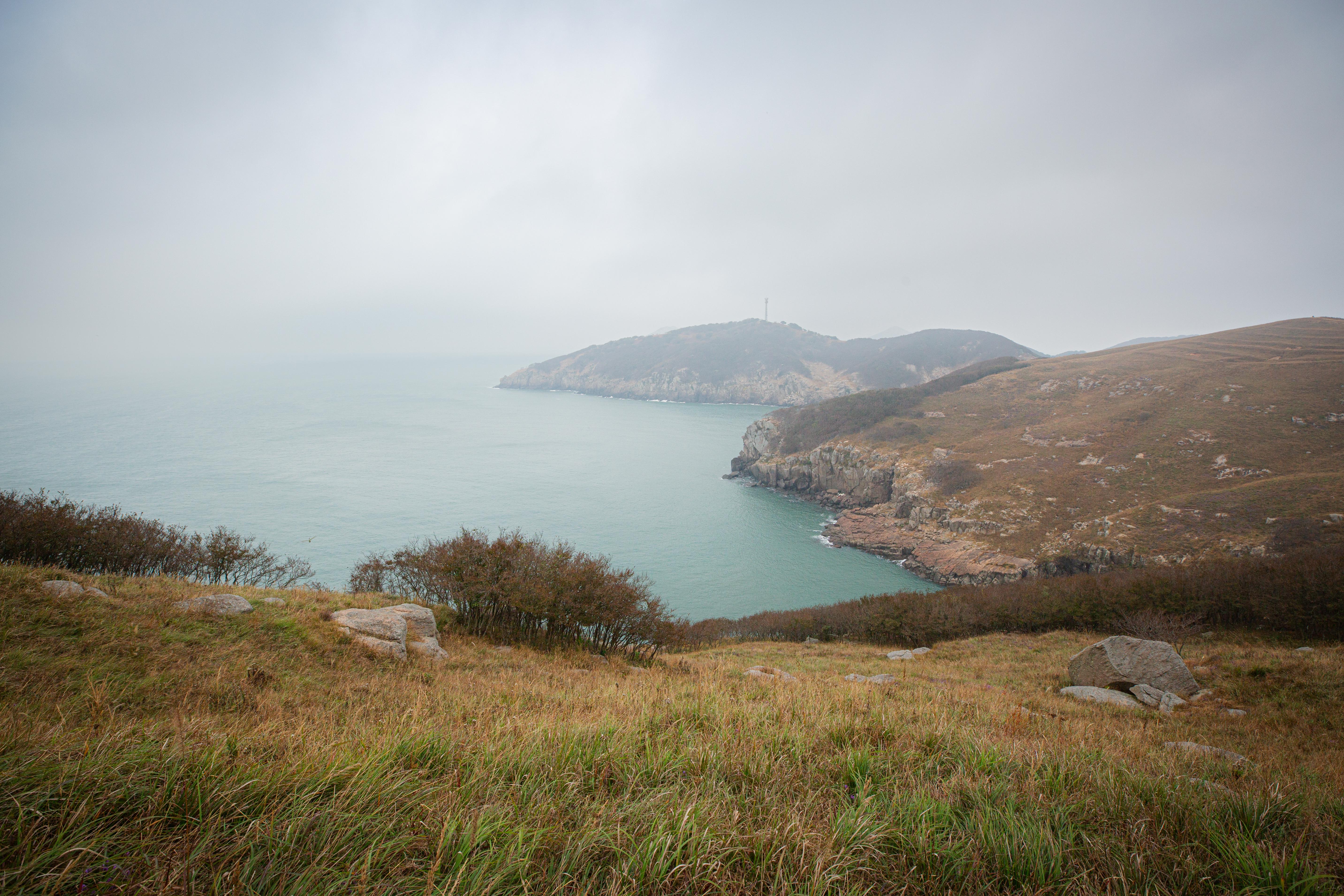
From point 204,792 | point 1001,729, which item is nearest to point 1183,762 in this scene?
point 1001,729

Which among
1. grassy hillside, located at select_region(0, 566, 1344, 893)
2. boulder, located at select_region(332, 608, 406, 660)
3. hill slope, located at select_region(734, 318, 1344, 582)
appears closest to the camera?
grassy hillside, located at select_region(0, 566, 1344, 893)

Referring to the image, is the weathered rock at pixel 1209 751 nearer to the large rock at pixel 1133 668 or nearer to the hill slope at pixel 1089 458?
the large rock at pixel 1133 668

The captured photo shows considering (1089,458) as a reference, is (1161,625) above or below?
below

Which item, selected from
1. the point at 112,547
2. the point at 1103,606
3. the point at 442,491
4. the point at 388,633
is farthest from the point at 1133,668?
the point at 442,491

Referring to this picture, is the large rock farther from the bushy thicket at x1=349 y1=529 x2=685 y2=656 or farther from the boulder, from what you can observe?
the boulder

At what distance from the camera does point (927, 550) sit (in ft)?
221

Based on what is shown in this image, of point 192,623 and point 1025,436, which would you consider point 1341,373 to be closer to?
point 1025,436

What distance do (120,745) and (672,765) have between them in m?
3.92

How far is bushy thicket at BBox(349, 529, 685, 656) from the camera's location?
19.1 metres

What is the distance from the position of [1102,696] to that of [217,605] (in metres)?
22.5

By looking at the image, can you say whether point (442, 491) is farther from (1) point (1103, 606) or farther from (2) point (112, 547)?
(1) point (1103, 606)

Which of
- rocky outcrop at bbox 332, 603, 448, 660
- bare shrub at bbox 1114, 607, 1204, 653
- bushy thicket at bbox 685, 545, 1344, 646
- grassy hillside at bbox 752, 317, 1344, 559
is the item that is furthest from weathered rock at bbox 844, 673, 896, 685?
grassy hillside at bbox 752, 317, 1344, 559

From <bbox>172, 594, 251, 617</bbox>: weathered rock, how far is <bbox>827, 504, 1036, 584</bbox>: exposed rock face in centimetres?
6602

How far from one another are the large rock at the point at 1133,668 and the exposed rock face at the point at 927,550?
157ft
